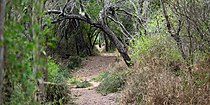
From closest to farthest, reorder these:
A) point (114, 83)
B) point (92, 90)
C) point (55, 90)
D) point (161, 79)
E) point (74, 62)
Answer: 1. point (161, 79)
2. point (55, 90)
3. point (114, 83)
4. point (92, 90)
5. point (74, 62)

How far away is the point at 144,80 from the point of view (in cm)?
Answer: 716

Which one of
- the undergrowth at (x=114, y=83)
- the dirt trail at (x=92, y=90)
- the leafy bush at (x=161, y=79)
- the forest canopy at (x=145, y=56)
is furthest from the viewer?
the undergrowth at (x=114, y=83)

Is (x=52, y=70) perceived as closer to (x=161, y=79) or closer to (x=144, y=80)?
(x=144, y=80)

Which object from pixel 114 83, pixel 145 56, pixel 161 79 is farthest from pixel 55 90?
pixel 161 79

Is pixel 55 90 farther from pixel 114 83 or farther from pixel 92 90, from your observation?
pixel 92 90

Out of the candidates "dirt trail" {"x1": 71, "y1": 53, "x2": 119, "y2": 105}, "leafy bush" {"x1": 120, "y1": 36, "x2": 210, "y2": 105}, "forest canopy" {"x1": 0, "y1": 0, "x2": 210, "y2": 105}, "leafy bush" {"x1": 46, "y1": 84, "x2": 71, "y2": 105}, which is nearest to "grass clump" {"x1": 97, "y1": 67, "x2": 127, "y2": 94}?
"dirt trail" {"x1": 71, "y1": 53, "x2": 119, "y2": 105}

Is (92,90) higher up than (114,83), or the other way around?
(114,83)

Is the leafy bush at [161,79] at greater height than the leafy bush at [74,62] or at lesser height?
greater

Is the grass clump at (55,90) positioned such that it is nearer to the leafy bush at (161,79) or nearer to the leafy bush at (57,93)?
the leafy bush at (57,93)

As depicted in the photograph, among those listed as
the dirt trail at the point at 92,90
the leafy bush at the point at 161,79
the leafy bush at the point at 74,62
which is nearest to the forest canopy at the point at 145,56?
the leafy bush at the point at 161,79

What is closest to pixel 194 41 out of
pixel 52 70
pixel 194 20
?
pixel 194 20

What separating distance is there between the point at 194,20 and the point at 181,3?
0.42 m

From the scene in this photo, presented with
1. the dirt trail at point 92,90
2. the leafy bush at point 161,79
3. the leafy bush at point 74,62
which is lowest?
the dirt trail at point 92,90

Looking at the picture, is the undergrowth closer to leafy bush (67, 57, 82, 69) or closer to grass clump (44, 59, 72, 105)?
grass clump (44, 59, 72, 105)
